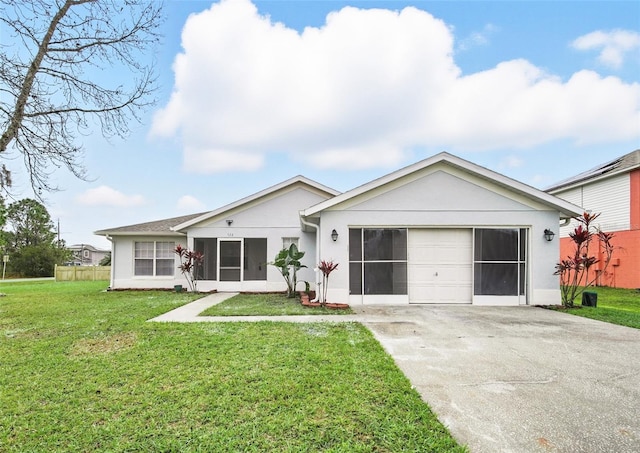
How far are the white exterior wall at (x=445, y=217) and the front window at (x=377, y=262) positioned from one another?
21 centimetres

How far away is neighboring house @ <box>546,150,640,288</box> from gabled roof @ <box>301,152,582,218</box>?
6959mm

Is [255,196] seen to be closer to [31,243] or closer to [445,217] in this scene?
[445,217]

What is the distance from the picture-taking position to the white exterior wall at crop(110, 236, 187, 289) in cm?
1466

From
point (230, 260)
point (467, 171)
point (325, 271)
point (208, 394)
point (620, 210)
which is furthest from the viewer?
point (620, 210)

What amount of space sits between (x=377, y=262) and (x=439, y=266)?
1.88 metres

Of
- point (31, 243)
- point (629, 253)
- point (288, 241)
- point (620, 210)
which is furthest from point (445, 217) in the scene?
point (31, 243)

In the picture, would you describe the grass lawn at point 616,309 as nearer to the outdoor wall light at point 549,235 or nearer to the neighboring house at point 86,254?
the outdoor wall light at point 549,235

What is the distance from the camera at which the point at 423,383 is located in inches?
157

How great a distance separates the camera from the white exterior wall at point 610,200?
15.2 m

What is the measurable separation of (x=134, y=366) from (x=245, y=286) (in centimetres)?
910

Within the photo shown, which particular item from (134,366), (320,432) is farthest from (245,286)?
(320,432)

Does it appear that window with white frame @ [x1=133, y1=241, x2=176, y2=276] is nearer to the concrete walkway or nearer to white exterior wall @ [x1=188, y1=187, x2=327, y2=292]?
white exterior wall @ [x1=188, y1=187, x2=327, y2=292]

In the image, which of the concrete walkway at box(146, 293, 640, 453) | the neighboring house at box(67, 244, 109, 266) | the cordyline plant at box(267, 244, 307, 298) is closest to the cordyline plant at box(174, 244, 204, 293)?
the cordyline plant at box(267, 244, 307, 298)

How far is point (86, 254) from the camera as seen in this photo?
5434 cm
